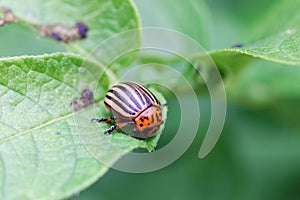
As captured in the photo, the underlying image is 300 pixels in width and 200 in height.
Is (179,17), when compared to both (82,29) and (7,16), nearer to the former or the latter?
(82,29)

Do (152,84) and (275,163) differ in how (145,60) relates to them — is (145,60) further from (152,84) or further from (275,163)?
(275,163)

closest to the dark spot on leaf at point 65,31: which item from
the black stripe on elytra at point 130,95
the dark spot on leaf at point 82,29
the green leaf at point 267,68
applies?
the dark spot on leaf at point 82,29

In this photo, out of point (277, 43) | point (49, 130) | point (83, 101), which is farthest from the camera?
point (83, 101)

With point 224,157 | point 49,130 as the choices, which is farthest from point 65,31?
point 224,157

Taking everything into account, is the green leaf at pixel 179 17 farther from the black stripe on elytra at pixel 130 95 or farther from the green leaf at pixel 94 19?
the black stripe on elytra at pixel 130 95

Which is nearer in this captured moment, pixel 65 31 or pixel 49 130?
pixel 49 130

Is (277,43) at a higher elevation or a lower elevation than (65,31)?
higher

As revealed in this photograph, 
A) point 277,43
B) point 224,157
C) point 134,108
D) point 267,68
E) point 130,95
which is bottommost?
point 224,157
